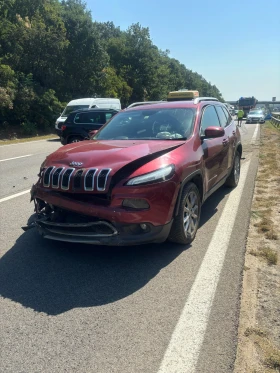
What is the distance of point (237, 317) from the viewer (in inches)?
118

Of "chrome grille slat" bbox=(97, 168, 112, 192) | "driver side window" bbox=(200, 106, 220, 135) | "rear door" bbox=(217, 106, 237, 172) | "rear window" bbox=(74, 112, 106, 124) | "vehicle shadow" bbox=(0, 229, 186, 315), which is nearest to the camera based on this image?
"vehicle shadow" bbox=(0, 229, 186, 315)

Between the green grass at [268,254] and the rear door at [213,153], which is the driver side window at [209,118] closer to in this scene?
the rear door at [213,153]

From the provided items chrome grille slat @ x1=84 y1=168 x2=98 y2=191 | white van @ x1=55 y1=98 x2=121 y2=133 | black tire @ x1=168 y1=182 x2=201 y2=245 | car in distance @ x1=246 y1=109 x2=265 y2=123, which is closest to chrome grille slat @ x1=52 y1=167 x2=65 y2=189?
chrome grille slat @ x1=84 y1=168 x2=98 y2=191

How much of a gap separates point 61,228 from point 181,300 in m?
1.56

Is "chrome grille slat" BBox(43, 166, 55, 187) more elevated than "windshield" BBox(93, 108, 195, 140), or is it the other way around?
"windshield" BBox(93, 108, 195, 140)

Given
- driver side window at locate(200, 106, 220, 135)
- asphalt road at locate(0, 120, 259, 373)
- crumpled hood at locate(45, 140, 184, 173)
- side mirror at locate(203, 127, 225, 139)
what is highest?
driver side window at locate(200, 106, 220, 135)

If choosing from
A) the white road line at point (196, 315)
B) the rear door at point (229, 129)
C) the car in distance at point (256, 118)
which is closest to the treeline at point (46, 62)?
the car in distance at point (256, 118)

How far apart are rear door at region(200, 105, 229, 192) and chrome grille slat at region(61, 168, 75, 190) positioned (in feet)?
6.52

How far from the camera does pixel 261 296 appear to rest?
336 cm

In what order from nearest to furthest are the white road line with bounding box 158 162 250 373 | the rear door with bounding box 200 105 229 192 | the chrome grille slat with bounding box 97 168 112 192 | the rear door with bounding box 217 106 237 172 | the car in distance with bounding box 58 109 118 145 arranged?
the white road line with bounding box 158 162 250 373, the chrome grille slat with bounding box 97 168 112 192, the rear door with bounding box 200 105 229 192, the rear door with bounding box 217 106 237 172, the car in distance with bounding box 58 109 118 145

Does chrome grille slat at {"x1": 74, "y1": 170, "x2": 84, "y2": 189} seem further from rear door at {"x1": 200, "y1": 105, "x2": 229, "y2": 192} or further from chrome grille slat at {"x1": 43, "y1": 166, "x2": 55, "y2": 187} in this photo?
rear door at {"x1": 200, "y1": 105, "x2": 229, "y2": 192}

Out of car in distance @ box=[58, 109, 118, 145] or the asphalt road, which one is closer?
the asphalt road

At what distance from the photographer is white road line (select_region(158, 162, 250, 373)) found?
98.8 inches

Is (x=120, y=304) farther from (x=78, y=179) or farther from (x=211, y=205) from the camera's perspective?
(x=211, y=205)
